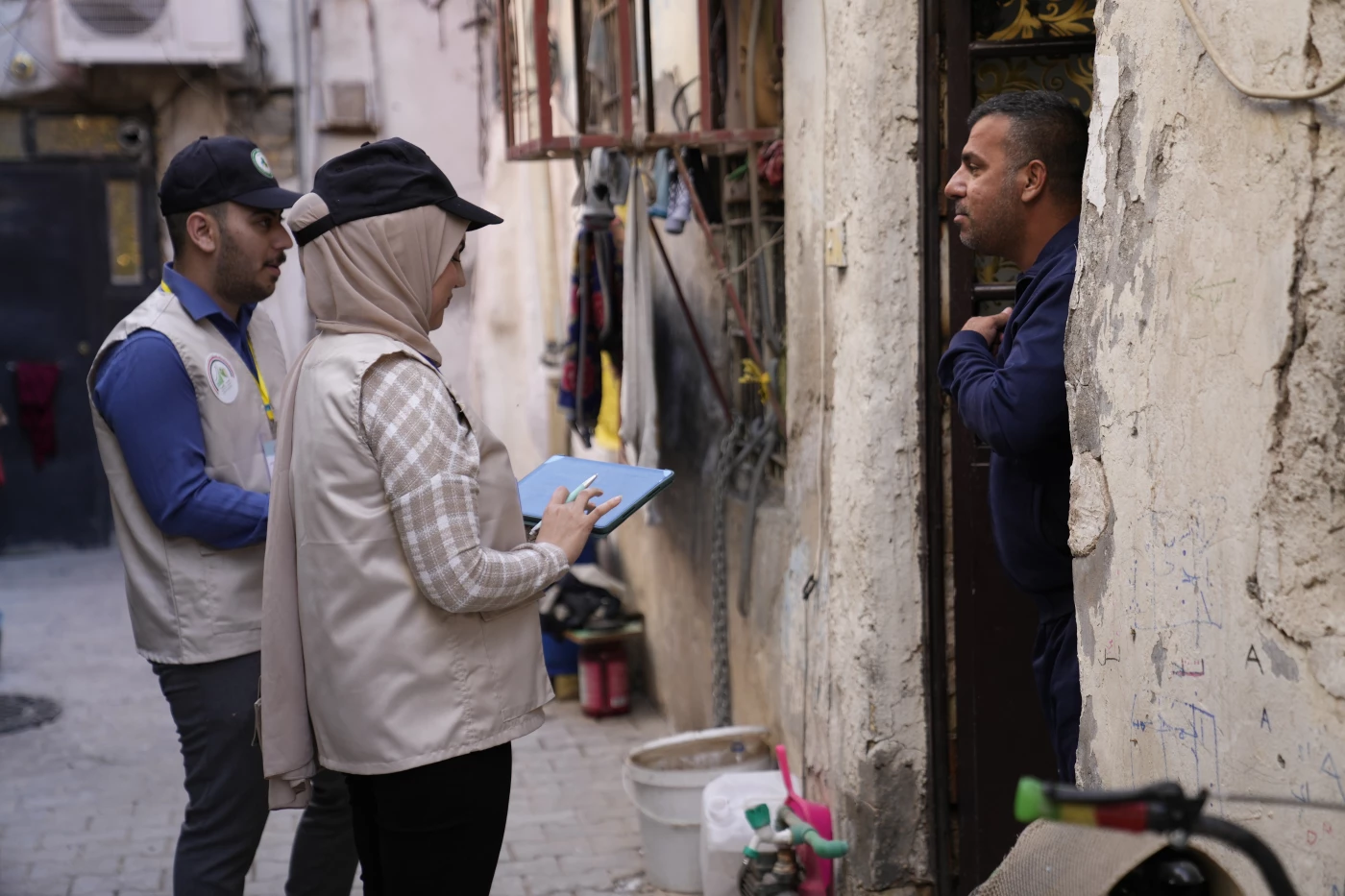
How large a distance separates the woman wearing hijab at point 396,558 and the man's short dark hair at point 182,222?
0.78m

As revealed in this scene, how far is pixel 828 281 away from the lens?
3977 millimetres

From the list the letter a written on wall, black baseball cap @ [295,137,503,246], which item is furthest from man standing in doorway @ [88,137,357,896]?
the letter a written on wall

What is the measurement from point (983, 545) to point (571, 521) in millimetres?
1424

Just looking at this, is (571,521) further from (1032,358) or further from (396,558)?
(1032,358)

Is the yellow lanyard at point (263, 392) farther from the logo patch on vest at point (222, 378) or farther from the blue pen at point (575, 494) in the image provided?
the blue pen at point (575, 494)

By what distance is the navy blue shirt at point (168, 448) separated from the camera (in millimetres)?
3041

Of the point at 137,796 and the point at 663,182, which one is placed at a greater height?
the point at 663,182

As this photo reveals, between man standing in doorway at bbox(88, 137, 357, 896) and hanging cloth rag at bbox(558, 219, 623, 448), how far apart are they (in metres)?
2.51

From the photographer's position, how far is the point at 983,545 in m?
3.72

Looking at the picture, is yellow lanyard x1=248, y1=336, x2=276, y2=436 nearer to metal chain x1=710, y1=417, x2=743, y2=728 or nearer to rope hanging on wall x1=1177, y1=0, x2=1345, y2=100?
metal chain x1=710, y1=417, x2=743, y2=728

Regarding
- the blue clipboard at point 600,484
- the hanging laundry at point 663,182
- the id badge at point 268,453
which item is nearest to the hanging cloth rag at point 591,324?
the hanging laundry at point 663,182

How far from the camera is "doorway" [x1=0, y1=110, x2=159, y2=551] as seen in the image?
1036 centimetres

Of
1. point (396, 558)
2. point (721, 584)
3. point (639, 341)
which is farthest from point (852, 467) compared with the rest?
point (639, 341)

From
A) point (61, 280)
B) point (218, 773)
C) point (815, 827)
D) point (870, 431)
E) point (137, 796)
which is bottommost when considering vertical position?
point (137, 796)
